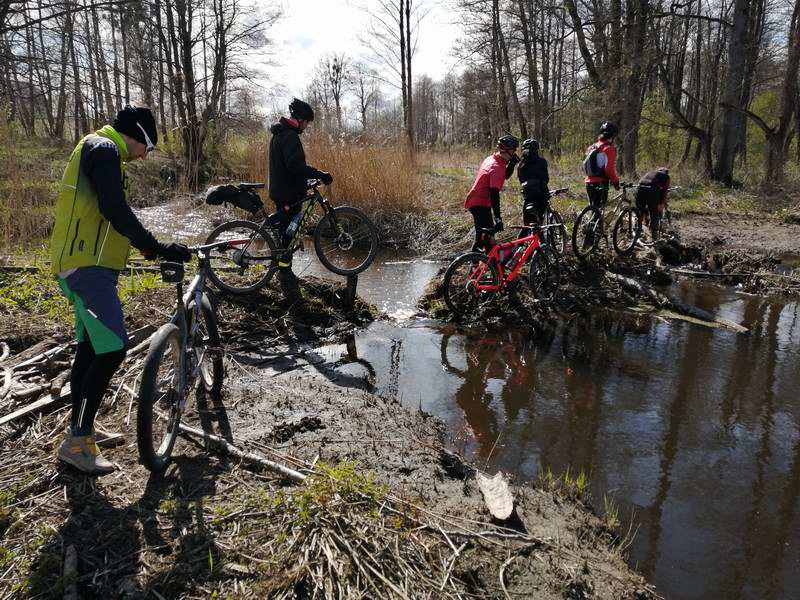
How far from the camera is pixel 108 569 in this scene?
228 centimetres

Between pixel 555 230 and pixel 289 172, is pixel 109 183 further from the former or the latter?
pixel 555 230

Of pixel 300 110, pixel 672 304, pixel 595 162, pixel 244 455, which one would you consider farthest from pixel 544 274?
pixel 244 455

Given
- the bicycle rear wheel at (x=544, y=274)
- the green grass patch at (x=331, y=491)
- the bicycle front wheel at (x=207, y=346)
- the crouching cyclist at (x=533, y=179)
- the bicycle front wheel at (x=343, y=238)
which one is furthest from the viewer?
the crouching cyclist at (x=533, y=179)

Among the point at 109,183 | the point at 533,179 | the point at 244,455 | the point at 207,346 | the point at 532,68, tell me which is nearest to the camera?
the point at 109,183

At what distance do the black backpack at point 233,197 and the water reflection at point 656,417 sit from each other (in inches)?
78.5

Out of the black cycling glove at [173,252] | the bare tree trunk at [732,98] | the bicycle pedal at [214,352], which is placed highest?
the bare tree trunk at [732,98]

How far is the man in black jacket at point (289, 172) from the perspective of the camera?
5.98 m

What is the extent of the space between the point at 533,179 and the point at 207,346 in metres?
5.46

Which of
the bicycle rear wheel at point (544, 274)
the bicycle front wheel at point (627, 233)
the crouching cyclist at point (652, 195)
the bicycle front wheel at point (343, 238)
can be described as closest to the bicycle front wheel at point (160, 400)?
the bicycle front wheel at point (343, 238)

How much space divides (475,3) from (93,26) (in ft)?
50.7

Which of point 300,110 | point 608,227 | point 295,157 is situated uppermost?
point 300,110

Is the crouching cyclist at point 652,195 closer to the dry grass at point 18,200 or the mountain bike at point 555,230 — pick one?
the mountain bike at point 555,230

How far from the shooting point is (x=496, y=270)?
6.76 meters

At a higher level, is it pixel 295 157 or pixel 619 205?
pixel 295 157
